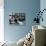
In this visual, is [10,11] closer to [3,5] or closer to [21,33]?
[3,5]

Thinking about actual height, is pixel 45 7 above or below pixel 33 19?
above

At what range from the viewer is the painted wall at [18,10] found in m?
5.25

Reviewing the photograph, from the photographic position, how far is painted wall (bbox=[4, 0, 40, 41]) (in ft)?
17.2

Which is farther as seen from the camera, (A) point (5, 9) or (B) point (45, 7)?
(A) point (5, 9)

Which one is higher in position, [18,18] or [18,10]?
[18,10]

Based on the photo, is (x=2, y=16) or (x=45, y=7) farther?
(x=2, y=16)

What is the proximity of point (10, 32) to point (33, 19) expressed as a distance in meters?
1.04

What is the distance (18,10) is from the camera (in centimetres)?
529

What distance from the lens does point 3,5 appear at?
5.24 meters

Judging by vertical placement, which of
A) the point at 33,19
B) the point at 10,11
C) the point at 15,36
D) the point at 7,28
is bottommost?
the point at 15,36

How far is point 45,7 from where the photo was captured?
4531mm

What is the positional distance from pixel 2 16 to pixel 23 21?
84cm

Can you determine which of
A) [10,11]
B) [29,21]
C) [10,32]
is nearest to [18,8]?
[10,11]

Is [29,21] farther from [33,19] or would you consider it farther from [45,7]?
[45,7]
